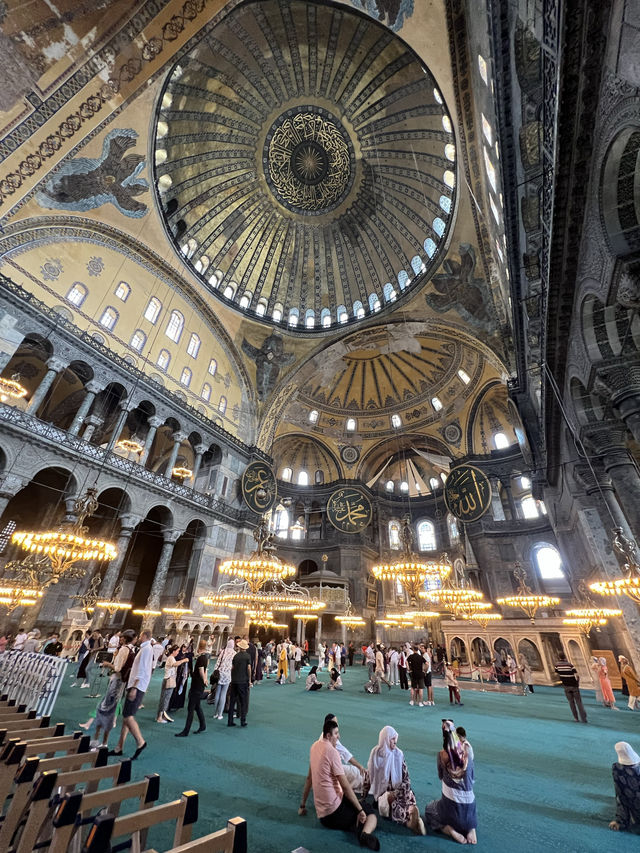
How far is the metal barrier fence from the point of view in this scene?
475 cm

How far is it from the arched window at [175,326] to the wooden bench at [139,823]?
1635cm

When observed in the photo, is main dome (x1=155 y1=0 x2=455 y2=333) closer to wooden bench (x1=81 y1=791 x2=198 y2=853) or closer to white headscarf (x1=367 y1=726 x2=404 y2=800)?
white headscarf (x1=367 y1=726 x2=404 y2=800)

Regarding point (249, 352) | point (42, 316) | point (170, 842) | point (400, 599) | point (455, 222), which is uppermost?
point (455, 222)

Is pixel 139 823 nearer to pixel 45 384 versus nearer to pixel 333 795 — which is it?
pixel 333 795

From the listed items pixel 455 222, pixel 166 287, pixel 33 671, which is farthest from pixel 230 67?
pixel 33 671

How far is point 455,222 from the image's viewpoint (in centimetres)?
1430

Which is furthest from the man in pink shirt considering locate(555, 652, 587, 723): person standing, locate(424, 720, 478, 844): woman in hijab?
locate(555, 652, 587, 723): person standing

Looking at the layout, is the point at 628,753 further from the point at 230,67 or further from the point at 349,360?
the point at 230,67

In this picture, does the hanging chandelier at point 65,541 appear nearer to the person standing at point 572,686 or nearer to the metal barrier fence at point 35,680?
the metal barrier fence at point 35,680

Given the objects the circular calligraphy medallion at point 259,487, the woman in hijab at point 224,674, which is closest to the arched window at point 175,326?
the circular calligraphy medallion at point 259,487

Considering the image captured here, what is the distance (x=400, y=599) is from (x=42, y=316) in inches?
857

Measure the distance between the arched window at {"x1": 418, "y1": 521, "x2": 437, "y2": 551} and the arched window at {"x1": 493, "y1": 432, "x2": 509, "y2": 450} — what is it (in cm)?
679

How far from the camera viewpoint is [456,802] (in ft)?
8.59

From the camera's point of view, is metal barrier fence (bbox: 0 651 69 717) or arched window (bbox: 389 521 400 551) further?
arched window (bbox: 389 521 400 551)
